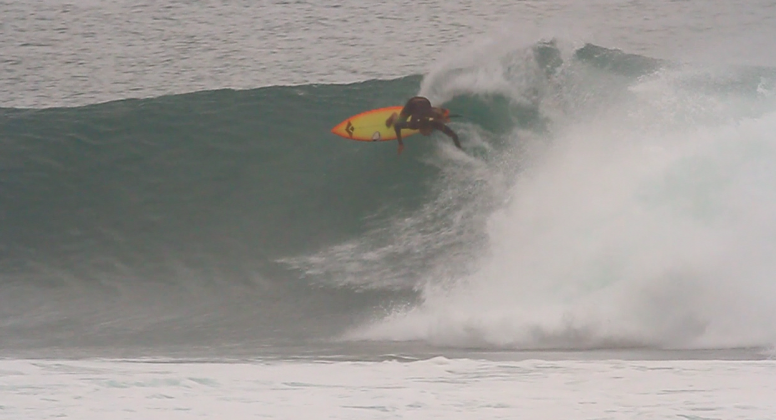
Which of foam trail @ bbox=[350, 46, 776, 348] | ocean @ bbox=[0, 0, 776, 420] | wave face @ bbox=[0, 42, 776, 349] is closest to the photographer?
ocean @ bbox=[0, 0, 776, 420]

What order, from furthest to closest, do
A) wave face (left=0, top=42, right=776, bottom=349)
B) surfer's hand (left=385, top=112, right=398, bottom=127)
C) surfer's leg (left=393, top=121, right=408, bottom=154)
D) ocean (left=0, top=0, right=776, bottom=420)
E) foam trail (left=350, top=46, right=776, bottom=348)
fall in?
1. surfer's hand (left=385, top=112, right=398, bottom=127)
2. surfer's leg (left=393, top=121, right=408, bottom=154)
3. wave face (left=0, top=42, right=776, bottom=349)
4. foam trail (left=350, top=46, right=776, bottom=348)
5. ocean (left=0, top=0, right=776, bottom=420)

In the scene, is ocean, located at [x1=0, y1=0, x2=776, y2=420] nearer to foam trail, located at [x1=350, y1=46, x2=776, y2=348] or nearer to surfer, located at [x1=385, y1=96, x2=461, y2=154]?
foam trail, located at [x1=350, y1=46, x2=776, y2=348]

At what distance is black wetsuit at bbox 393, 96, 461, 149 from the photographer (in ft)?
26.2

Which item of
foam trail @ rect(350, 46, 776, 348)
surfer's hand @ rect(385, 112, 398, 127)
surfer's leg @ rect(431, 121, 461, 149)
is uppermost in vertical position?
surfer's hand @ rect(385, 112, 398, 127)

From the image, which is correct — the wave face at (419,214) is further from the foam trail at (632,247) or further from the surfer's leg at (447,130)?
→ the surfer's leg at (447,130)

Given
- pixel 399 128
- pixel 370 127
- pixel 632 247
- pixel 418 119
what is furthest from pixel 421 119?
pixel 632 247

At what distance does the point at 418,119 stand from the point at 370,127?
0.50 m

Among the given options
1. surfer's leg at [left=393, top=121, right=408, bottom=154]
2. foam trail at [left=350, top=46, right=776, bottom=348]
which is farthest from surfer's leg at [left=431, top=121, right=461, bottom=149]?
foam trail at [left=350, top=46, right=776, bottom=348]

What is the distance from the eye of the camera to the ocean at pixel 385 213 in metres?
4.03

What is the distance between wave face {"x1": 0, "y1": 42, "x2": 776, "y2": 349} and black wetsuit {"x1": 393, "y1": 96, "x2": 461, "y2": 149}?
17cm

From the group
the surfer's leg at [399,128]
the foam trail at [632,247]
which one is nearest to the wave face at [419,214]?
the foam trail at [632,247]

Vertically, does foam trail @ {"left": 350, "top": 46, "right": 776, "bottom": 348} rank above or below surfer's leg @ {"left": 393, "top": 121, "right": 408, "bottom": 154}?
below

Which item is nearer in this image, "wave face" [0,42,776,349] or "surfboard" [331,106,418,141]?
"wave face" [0,42,776,349]

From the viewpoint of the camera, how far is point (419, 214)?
7500mm
